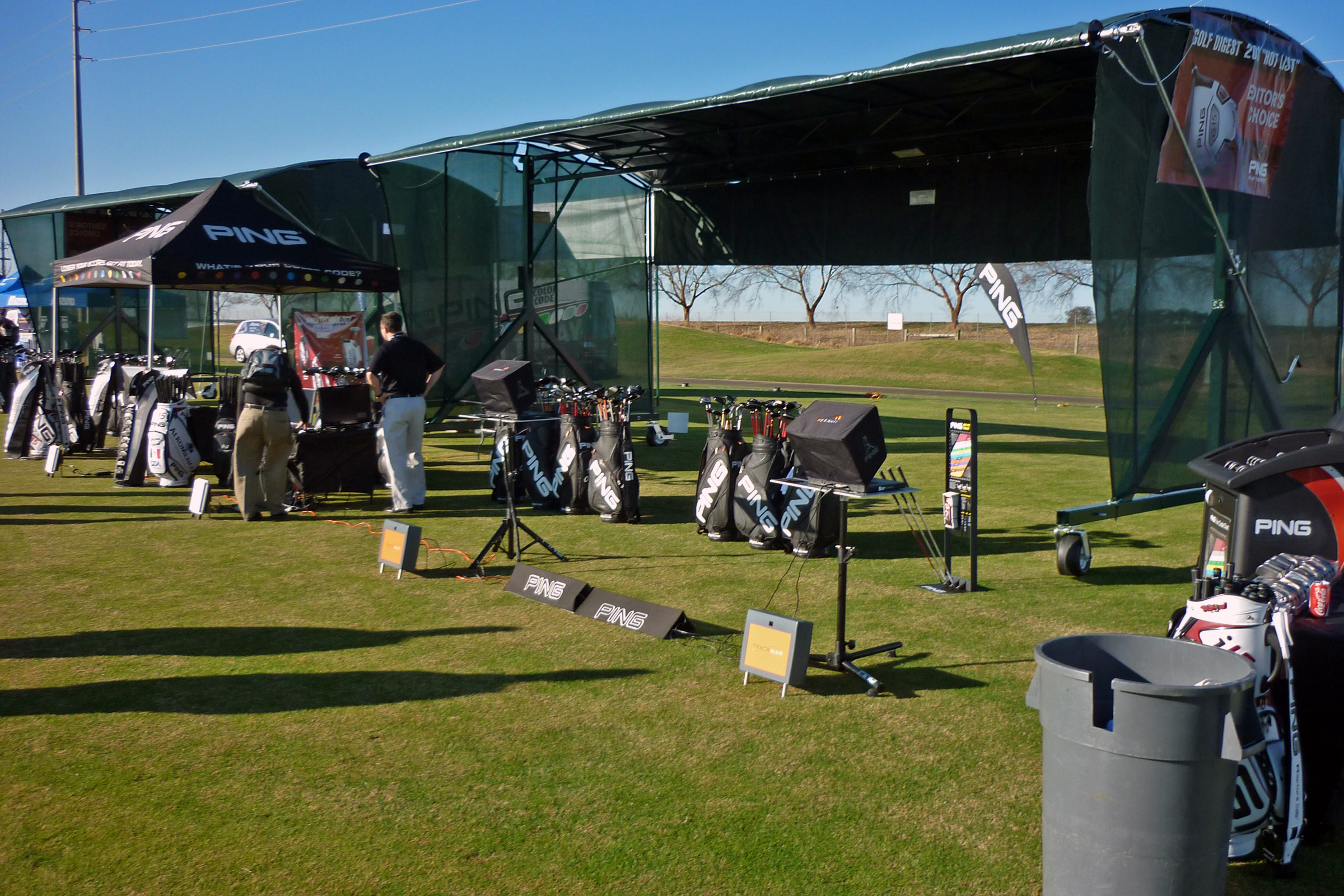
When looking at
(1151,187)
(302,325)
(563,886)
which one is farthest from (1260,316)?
(302,325)

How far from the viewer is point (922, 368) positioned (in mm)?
35469

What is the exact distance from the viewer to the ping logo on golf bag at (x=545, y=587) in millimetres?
6250

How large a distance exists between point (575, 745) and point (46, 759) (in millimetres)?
2082

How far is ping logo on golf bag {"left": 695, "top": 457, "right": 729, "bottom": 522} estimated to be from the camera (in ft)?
26.8

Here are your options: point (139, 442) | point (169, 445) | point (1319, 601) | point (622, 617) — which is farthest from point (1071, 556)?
point (139, 442)

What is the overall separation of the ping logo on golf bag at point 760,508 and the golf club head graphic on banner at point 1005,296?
735 centimetres

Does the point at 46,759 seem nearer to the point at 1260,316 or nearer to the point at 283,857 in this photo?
the point at 283,857

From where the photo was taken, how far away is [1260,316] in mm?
9258

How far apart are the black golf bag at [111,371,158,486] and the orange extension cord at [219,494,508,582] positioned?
124 centimetres

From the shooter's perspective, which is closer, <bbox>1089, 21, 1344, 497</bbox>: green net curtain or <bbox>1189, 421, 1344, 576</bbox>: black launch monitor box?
<bbox>1189, 421, 1344, 576</bbox>: black launch monitor box

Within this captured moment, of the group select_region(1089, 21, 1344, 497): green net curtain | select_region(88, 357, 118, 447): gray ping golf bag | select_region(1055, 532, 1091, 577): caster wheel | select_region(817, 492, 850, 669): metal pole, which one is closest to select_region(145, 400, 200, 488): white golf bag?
select_region(88, 357, 118, 447): gray ping golf bag

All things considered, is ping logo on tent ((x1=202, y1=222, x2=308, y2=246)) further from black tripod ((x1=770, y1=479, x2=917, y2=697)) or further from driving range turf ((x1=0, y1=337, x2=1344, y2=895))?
black tripod ((x1=770, y1=479, x2=917, y2=697))

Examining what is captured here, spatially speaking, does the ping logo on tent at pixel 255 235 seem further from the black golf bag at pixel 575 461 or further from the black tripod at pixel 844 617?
the black tripod at pixel 844 617

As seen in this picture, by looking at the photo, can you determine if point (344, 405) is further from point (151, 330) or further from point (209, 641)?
point (209, 641)
